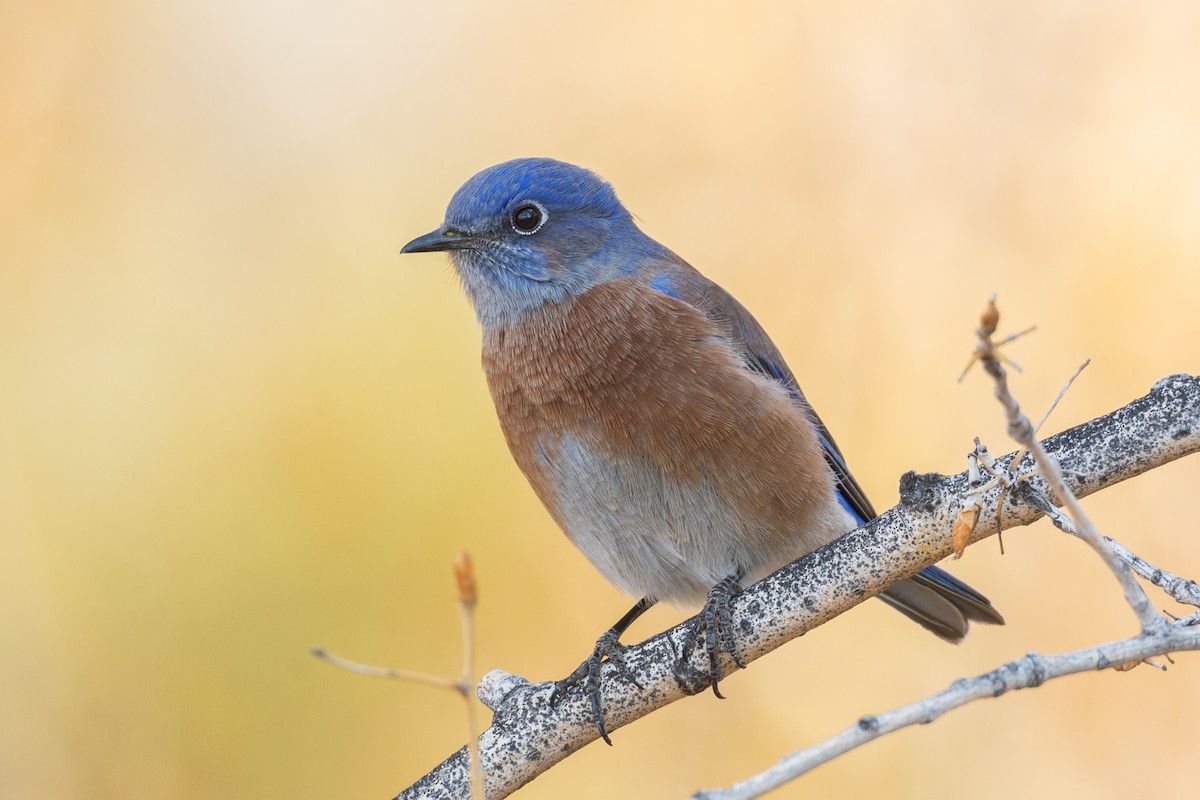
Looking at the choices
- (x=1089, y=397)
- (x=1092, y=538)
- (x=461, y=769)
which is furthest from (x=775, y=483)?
(x=1089, y=397)

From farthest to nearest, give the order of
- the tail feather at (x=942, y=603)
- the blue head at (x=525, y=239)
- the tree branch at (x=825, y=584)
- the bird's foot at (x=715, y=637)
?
the blue head at (x=525, y=239)
the tail feather at (x=942, y=603)
the bird's foot at (x=715, y=637)
the tree branch at (x=825, y=584)

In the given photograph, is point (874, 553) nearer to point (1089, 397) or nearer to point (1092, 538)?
point (1092, 538)

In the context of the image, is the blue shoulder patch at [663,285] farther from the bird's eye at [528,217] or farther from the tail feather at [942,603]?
the tail feather at [942,603]

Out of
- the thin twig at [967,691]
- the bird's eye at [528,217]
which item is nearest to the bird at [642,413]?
the bird's eye at [528,217]

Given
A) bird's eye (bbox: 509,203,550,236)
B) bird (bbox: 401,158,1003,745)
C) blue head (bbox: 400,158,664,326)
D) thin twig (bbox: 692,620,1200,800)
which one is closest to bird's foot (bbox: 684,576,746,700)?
bird (bbox: 401,158,1003,745)

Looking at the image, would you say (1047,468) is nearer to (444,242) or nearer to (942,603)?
(942,603)

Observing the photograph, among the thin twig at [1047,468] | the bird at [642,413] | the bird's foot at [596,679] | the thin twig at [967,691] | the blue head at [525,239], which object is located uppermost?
the blue head at [525,239]
